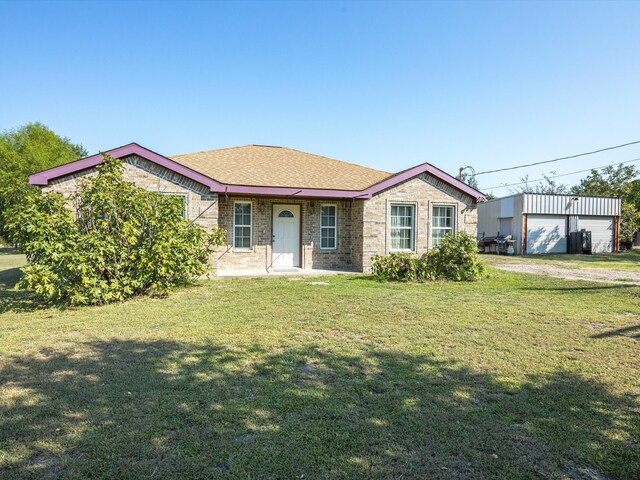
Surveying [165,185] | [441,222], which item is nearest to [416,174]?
[441,222]

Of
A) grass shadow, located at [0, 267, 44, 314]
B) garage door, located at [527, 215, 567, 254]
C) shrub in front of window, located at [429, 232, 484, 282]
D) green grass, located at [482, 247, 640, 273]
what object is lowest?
grass shadow, located at [0, 267, 44, 314]

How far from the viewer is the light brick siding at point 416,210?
574 inches

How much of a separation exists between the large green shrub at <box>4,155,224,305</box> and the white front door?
5.06 m

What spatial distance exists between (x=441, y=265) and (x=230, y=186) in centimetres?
701

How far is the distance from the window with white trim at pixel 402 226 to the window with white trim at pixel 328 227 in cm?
217

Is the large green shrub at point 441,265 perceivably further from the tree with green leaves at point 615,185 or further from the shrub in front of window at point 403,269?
the tree with green leaves at point 615,185

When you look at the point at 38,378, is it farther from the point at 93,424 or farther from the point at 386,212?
the point at 386,212

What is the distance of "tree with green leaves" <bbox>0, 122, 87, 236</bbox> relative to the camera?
30672 millimetres

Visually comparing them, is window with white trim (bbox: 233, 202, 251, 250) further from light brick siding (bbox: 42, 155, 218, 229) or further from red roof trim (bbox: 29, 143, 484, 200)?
light brick siding (bbox: 42, 155, 218, 229)

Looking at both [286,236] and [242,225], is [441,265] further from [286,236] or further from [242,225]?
[242,225]

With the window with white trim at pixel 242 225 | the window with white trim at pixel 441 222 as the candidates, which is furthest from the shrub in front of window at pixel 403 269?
the window with white trim at pixel 242 225

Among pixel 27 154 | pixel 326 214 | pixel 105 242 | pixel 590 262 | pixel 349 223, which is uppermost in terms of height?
pixel 27 154

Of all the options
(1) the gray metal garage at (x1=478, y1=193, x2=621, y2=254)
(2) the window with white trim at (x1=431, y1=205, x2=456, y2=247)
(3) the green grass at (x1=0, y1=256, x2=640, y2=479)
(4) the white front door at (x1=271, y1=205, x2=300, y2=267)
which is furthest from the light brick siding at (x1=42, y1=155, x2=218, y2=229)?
(1) the gray metal garage at (x1=478, y1=193, x2=621, y2=254)

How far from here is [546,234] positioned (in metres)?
25.8
